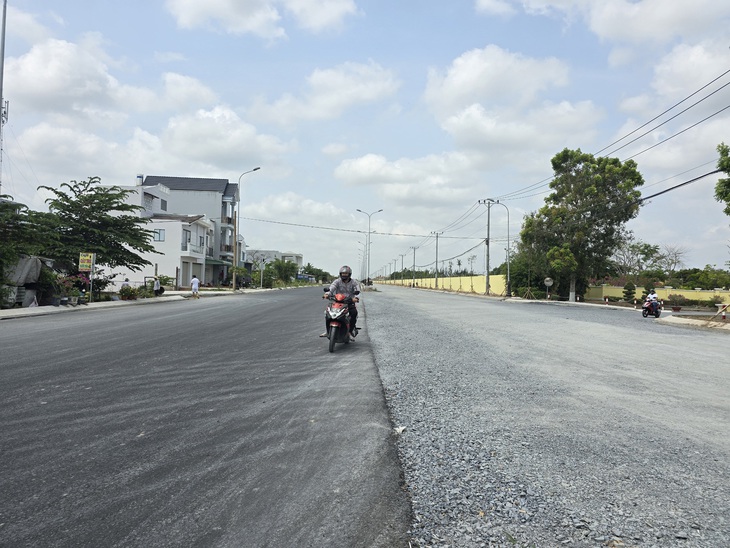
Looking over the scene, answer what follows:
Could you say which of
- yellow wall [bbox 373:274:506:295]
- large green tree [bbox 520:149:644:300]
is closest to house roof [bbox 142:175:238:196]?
yellow wall [bbox 373:274:506:295]

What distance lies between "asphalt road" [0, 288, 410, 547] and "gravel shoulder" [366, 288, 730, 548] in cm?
33

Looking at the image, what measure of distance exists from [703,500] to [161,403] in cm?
483

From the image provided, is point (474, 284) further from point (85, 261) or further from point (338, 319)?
point (338, 319)

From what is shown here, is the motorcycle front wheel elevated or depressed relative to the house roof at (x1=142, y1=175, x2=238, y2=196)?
depressed

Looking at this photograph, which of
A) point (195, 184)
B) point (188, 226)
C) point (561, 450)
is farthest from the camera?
point (195, 184)

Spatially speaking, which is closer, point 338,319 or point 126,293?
point 338,319

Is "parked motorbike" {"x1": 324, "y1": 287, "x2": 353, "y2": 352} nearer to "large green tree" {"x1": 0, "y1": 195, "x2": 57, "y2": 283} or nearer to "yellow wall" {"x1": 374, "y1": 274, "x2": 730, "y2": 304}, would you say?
"large green tree" {"x1": 0, "y1": 195, "x2": 57, "y2": 283}

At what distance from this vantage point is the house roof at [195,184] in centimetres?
6719

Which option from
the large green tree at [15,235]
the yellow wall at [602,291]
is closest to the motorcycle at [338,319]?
the large green tree at [15,235]

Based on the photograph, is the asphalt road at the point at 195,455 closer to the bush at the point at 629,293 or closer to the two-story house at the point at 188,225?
the two-story house at the point at 188,225

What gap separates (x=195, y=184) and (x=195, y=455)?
69.0 metres

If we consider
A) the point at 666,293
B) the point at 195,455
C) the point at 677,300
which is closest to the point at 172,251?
the point at 677,300

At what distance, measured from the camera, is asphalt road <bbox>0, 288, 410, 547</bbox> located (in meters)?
2.72

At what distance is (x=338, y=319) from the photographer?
975cm
